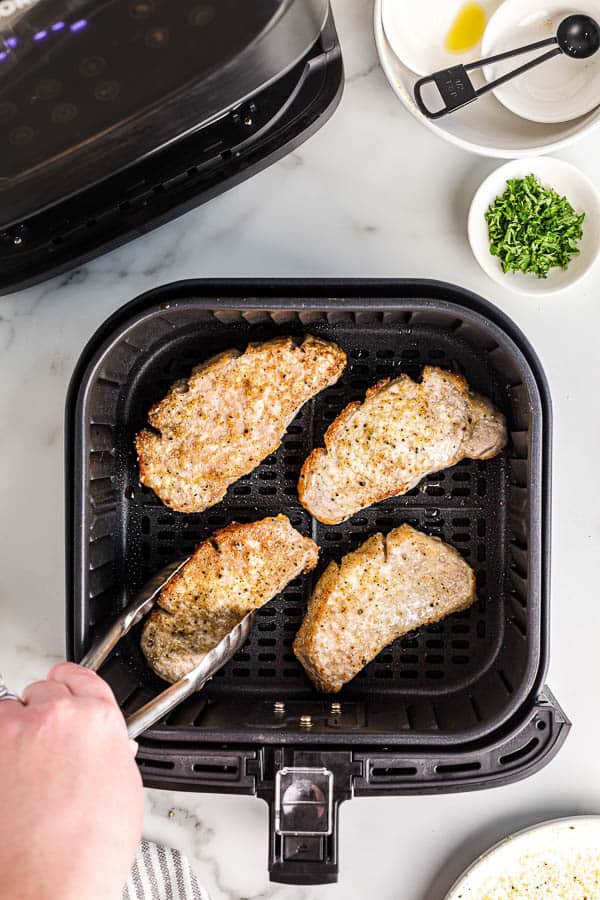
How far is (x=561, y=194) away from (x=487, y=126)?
0.17 m

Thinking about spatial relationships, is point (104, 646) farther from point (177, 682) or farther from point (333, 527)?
point (333, 527)

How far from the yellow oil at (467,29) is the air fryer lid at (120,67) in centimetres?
59

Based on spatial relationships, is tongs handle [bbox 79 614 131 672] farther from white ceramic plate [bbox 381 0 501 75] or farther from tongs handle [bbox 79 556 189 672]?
white ceramic plate [bbox 381 0 501 75]

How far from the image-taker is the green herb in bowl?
1337 mm

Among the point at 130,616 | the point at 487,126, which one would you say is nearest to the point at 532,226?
the point at 487,126

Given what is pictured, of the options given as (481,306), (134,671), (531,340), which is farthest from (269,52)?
(134,671)

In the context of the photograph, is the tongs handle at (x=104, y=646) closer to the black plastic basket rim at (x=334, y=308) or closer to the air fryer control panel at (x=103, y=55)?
the black plastic basket rim at (x=334, y=308)

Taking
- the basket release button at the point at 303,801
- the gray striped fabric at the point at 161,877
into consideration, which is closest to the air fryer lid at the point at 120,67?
the basket release button at the point at 303,801

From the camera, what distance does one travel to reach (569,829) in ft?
4.78

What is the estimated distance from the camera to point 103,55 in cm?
81

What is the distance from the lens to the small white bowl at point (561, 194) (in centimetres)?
135

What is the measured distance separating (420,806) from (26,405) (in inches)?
39.9

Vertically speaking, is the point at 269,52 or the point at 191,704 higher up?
the point at 269,52

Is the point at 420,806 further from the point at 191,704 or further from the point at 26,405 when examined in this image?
the point at 26,405
